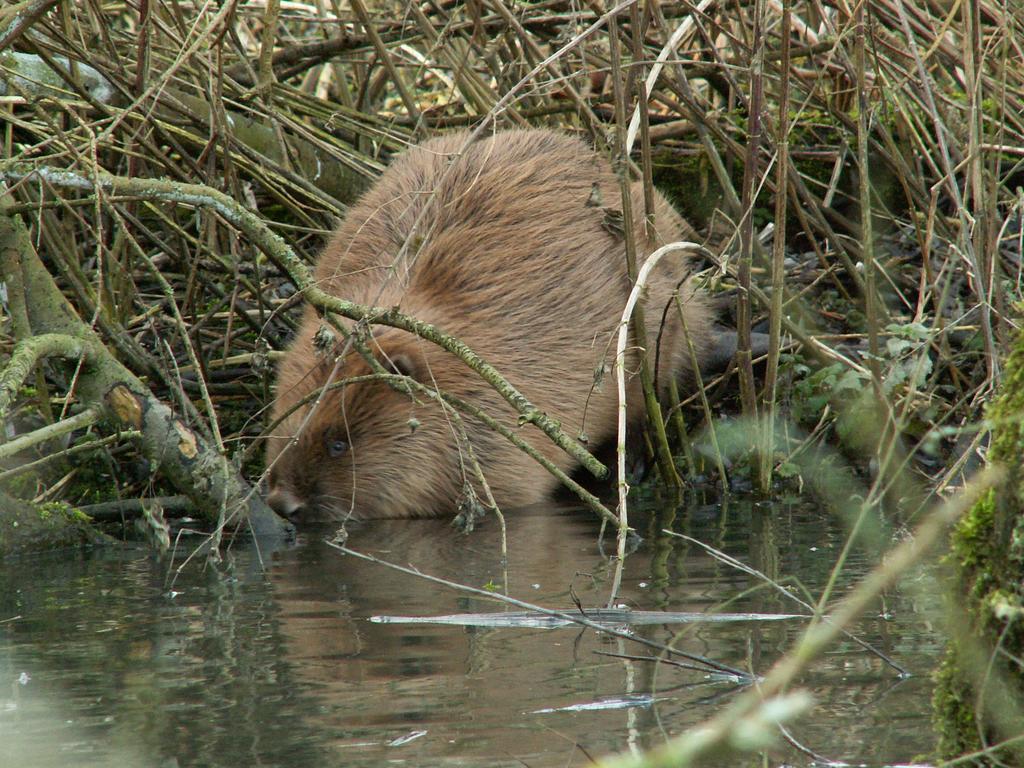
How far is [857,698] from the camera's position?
2172 millimetres

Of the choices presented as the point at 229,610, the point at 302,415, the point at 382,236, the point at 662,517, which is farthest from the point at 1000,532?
the point at 382,236

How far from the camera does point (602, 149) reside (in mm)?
4543

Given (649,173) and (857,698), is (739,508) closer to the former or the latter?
(649,173)

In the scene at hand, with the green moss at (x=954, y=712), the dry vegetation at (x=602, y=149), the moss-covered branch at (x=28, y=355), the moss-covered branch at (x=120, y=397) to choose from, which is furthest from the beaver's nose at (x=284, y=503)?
the green moss at (x=954, y=712)

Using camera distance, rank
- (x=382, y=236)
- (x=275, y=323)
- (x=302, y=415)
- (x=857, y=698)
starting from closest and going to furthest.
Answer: (x=857, y=698), (x=302, y=415), (x=382, y=236), (x=275, y=323)

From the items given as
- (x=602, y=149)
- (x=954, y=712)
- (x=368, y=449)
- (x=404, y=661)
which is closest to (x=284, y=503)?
(x=368, y=449)

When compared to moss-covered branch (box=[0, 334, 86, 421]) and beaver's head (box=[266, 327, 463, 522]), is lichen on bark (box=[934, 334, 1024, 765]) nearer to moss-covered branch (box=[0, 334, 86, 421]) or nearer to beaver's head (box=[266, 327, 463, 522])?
moss-covered branch (box=[0, 334, 86, 421])

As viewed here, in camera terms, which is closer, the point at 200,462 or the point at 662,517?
the point at 200,462

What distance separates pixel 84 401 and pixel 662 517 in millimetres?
1749

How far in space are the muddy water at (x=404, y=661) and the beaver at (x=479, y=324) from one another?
25.7 inches

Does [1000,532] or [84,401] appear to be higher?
[1000,532]

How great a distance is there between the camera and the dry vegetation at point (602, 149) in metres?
3.63

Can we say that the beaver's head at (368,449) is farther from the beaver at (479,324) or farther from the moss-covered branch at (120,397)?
the moss-covered branch at (120,397)

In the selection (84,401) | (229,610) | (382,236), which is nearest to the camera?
(229,610)
